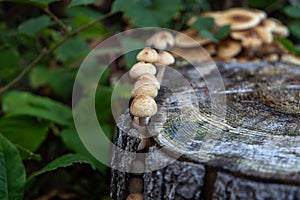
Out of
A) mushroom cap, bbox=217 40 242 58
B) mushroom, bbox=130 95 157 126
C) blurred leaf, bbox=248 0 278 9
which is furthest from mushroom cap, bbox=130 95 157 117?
blurred leaf, bbox=248 0 278 9

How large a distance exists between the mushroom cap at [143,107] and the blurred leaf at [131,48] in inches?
31.5

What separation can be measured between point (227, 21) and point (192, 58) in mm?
450

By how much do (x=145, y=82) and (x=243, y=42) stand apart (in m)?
1.31

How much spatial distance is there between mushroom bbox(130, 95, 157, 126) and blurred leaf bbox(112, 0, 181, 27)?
4.05ft

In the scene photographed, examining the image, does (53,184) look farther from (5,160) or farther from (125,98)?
(5,160)

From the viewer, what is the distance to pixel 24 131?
2.23m

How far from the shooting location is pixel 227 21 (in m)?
2.72

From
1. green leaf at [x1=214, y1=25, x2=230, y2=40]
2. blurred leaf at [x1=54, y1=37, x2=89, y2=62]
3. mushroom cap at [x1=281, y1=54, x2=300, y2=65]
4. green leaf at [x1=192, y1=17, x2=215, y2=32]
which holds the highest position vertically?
green leaf at [x1=192, y1=17, x2=215, y2=32]

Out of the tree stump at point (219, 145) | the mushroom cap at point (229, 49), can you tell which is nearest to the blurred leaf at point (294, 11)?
the mushroom cap at point (229, 49)

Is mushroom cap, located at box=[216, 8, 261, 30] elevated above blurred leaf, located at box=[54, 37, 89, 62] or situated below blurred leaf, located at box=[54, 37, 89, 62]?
above

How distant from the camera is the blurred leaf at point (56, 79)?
292 centimetres

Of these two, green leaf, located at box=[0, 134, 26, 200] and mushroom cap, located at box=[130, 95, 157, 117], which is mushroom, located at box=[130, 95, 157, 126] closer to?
mushroom cap, located at box=[130, 95, 157, 117]

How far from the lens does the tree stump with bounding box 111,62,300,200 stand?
3.61 feet

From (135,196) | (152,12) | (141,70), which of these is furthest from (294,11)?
(135,196)
